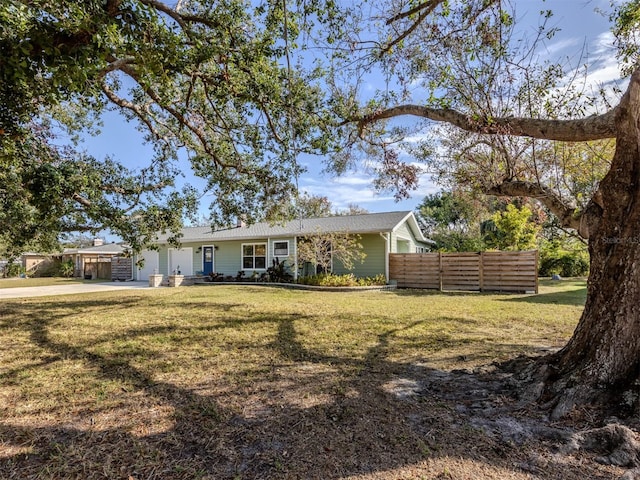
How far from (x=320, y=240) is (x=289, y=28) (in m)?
10.2

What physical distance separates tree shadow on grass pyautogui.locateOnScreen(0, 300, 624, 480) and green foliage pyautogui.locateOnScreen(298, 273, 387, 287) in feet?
35.3

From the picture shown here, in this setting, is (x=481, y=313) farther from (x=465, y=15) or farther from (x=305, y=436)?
(x=305, y=436)

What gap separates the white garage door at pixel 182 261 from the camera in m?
21.3

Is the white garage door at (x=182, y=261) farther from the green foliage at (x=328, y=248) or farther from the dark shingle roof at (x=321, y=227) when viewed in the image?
the green foliage at (x=328, y=248)

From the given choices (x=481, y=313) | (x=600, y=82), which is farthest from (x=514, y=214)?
(x=600, y=82)

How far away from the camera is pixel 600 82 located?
495 cm

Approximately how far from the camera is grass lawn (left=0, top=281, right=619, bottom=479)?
2377 mm

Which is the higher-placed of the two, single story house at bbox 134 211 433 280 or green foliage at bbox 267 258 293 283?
single story house at bbox 134 211 433 280

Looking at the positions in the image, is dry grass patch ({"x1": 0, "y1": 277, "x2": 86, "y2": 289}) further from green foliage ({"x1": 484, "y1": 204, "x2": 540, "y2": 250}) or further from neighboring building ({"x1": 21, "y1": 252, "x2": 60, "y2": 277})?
green foliage ({"x1": 484, "y1": 204, "x2": 540, "y2": 250})

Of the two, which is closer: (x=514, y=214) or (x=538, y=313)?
(x=538, y=313)

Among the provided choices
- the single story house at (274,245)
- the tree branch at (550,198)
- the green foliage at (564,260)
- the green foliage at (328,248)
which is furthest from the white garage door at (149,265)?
the green foliage at (564,260)

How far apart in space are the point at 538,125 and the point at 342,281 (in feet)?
38.6

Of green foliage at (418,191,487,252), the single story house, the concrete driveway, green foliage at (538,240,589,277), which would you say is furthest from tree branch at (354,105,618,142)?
green foliage at (538,240,589,277)

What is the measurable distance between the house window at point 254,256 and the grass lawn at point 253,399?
1153 cm
